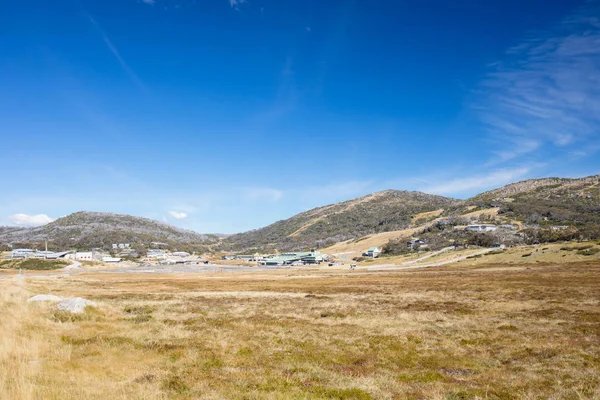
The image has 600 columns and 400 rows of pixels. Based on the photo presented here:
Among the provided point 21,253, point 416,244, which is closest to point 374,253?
point 416,244

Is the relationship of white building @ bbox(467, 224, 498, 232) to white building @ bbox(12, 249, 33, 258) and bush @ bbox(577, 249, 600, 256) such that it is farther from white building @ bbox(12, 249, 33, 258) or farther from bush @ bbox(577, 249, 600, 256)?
white building @ bbox(12, 249, 33, 258)

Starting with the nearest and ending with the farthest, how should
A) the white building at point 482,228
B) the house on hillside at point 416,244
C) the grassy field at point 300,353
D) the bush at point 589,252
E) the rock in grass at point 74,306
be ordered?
the grassy field at point 300,353 → the rock in grass at point 74,306 → the bush at point 589,252 → the white building at point 482,228 → the house on hillside at point 416,244

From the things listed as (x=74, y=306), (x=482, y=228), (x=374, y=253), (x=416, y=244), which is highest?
(x=482, y=228)

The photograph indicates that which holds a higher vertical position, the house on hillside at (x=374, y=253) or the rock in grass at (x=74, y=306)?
the rock in grass at (x=74, y=306)

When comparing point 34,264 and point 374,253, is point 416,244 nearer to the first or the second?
point 374,253

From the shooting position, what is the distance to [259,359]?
17.1 meters

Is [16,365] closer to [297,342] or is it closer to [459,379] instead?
[297,342]

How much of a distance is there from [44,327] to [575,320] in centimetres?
3543

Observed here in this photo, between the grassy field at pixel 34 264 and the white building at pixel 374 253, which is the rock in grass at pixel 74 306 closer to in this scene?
the grassy field at pixel 34 264

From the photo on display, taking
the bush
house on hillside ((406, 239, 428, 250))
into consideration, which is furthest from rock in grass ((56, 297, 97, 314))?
house on hillside ((406, 239, 428, 250))

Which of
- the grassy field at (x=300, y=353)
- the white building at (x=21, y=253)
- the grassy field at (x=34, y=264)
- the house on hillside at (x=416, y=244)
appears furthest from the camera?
the white building at (x=21, y=253)

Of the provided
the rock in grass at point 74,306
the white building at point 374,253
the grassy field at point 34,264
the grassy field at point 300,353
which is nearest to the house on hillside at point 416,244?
the white building at point 374,253

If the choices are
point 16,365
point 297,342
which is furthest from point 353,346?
point 16,365

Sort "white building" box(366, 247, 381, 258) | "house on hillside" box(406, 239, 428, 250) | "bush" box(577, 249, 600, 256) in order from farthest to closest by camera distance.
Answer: "white building" box(366, 247, 381, 258)
"house on hillside" box(406, 239, 428, 250)
"bush" box(577, 249, 600, 256)
